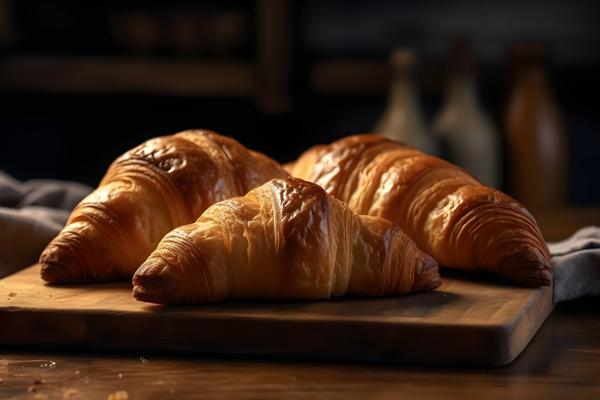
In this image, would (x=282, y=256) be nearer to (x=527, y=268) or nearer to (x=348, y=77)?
(x=527, y=268)

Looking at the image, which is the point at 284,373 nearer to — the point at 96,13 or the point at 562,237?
the point at 562,237

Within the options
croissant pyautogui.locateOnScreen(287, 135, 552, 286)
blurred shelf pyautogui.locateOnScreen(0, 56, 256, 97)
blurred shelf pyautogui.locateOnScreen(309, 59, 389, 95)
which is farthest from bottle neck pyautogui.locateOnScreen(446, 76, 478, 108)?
croissant pyautogui.locateOnScreen(287, 135, 552, 286)

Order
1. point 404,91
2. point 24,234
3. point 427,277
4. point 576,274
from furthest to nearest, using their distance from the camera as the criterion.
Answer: point 404,91 → point 24,234 → point 576,274 → point 427,277

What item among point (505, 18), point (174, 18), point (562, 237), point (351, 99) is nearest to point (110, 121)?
point (174, 18)

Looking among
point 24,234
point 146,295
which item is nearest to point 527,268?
point 146,295

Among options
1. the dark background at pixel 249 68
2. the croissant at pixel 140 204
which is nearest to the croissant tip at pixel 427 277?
the croissant at pixel 140 204

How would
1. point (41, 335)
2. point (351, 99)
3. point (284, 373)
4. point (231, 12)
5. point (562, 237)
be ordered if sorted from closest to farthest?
point (284, 373) → point (41, 335) → point (562, 237) → point (231, 12) → point (351, 99)
